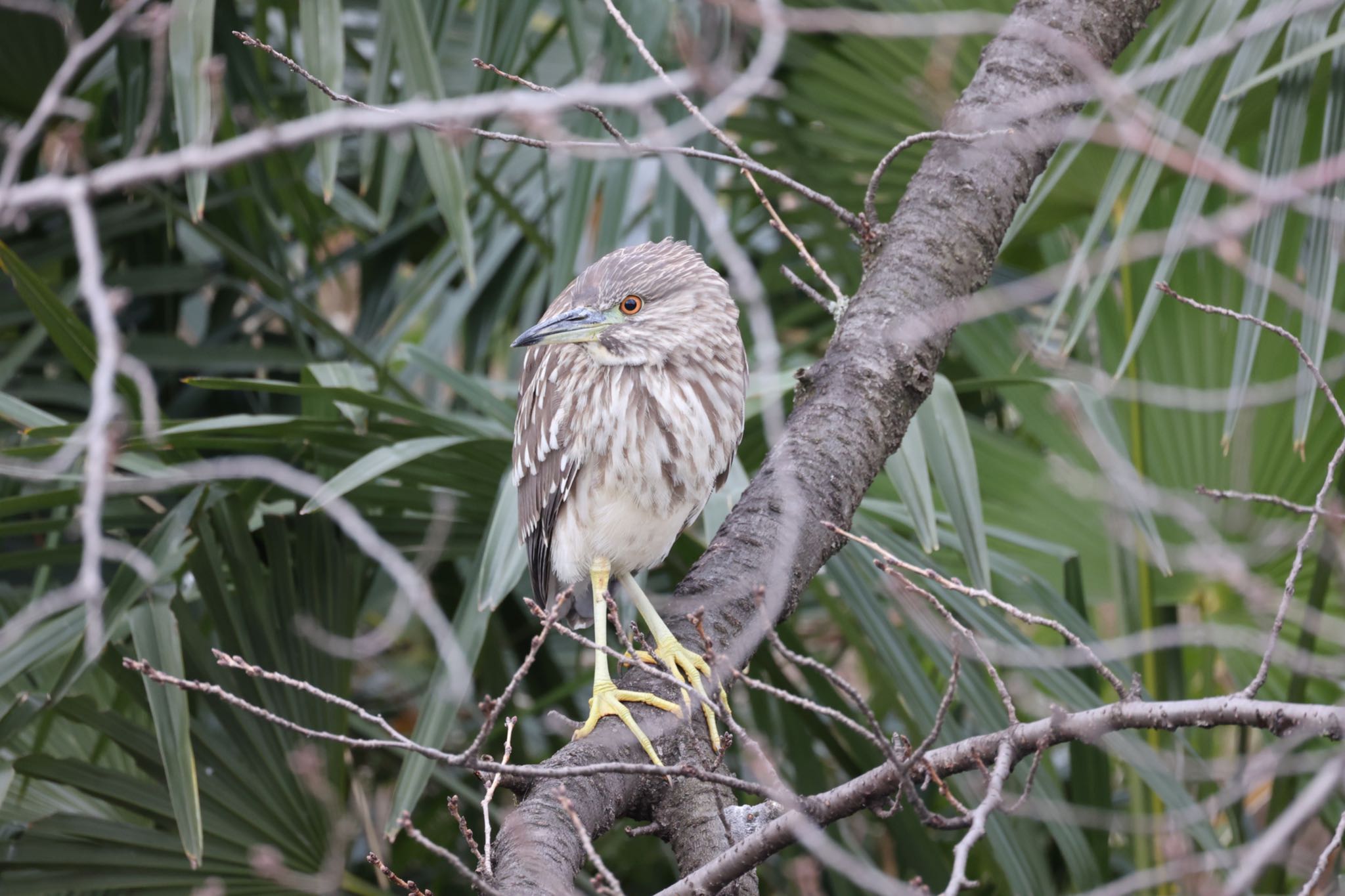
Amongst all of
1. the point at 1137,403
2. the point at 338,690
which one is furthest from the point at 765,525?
the point at 1137,403

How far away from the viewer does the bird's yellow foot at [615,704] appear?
1.75 m

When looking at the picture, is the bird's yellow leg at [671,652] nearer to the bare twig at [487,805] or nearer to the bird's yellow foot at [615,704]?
the bird's yellow foot at [615,704]

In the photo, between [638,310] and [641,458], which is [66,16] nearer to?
[638,310]

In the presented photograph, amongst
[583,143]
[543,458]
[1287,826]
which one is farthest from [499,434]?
[1287,826]

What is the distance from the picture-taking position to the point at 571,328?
2.00 meters

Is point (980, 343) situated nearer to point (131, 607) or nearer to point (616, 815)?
point (616, 815)

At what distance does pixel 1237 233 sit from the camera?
2.86ft

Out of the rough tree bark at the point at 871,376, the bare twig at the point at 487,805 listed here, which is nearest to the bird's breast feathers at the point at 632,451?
the rough tree bark at the point at 871,376

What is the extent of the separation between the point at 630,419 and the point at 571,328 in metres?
0.19

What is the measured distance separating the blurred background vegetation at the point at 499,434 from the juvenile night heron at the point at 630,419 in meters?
0.14

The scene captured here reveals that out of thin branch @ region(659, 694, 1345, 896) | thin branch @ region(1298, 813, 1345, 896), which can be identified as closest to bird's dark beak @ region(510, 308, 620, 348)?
thin branch @ region(659, 694, 1345, 896)

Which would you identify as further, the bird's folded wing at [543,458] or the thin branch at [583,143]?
the bird's folded wing at [543,458]

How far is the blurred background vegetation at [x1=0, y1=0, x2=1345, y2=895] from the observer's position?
198 cm

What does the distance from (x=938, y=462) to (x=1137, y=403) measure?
1055mm
